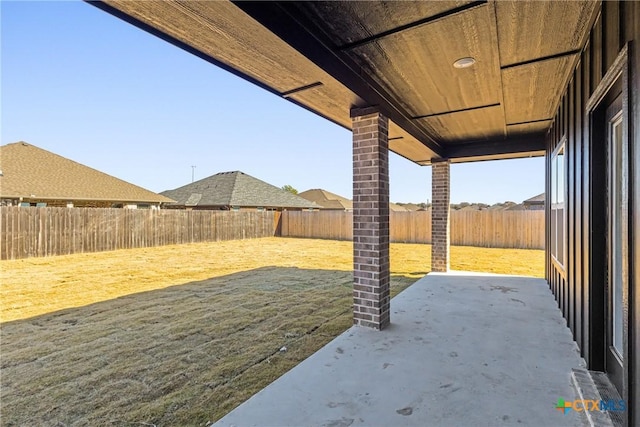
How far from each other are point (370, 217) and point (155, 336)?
9.41 ft

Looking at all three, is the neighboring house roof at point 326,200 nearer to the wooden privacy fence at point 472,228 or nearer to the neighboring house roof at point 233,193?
the neighboring house roof at point 233,193

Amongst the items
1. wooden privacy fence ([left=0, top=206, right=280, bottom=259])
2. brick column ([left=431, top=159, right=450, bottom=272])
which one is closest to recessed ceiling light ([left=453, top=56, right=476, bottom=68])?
brick column ([left=431, top=159, right=450, bottom=272])

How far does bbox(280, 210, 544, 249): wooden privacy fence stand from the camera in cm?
1210

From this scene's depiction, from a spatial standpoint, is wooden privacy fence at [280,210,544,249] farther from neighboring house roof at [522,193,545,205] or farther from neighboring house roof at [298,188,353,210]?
neighboring house roof at [298,188,353,210]

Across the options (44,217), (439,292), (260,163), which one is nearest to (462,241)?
(439,292)

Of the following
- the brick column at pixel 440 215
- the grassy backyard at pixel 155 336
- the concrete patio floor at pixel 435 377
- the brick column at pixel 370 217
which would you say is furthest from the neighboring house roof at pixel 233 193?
the concrete patio floor at pixel 435 377

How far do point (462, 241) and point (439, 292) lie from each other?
9624mm

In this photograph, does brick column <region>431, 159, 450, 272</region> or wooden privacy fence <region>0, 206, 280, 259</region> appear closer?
brick column <region>431, 159, 450, 272</region>

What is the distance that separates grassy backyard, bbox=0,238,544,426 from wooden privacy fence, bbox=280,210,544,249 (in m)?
5.14

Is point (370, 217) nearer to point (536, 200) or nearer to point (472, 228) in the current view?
point (472, 228)

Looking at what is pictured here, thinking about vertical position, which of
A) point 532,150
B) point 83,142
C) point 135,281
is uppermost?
point 83,142

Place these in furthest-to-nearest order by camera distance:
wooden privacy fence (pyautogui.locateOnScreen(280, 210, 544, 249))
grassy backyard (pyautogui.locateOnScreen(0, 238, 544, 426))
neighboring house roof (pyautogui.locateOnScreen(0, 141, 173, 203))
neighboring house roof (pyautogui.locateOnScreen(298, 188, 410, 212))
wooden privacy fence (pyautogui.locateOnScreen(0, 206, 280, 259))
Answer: neighboring house roof (pyautogui.locateOnScreen(298, 188, 410, 212))
neighboring house roof (pyautogui.locateOnScreen(0, 141, 173, 203))
wooden privacy fence (pyautogui.locateOnScreen(280, 210, 544, 249))
wooden privacy fence (pyautogui.locateOnScreen(0, 206, 280, 259))
grassy backyard (pyautogui.locateOnScreen(0, 238, 544, 426))

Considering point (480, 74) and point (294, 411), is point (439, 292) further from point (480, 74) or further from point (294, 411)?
point (294, 411)

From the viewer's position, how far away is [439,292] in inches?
198
